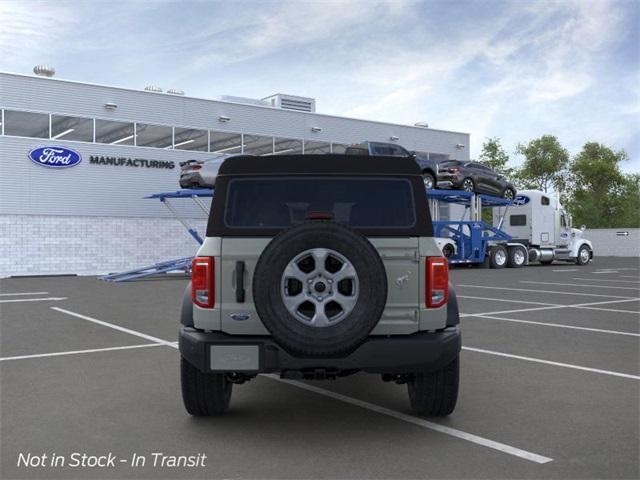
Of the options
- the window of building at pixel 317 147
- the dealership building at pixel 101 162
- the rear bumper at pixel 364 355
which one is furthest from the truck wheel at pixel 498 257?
the rear bumper at pixel 364 355

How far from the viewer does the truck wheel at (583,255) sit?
32.0 metres

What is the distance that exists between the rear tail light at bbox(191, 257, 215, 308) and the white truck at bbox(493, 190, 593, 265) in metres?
27.3

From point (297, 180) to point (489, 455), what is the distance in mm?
2272

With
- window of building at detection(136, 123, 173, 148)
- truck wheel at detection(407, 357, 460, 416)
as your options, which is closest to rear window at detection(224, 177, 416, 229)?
truck wheel at detection(407, 357, 460, 416)

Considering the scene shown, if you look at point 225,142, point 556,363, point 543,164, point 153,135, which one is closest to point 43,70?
point 153,135

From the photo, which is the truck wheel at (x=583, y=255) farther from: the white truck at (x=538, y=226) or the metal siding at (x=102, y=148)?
the metal siding at (x=102, y=148)

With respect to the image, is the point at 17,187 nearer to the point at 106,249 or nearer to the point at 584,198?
the point at 106,249

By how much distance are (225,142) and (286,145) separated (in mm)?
3240

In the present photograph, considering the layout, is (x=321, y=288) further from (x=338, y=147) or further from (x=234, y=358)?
(x=338, y=147)

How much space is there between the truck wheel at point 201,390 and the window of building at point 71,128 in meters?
23.7

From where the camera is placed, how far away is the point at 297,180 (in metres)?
4.88

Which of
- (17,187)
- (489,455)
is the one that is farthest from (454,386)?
(17,187)

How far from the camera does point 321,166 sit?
4793mm

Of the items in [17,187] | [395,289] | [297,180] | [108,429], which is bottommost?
[108,429]
